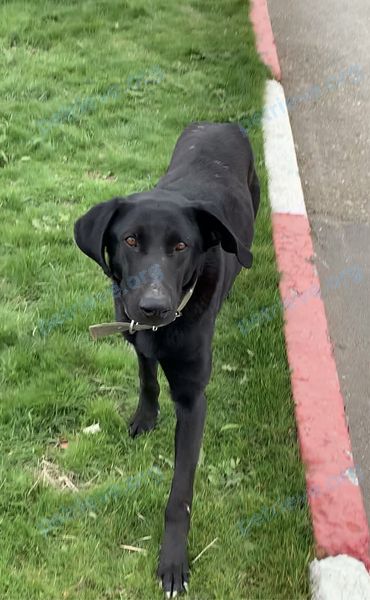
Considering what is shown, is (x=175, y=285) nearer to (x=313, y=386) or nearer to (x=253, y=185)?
(x=313, y=386)

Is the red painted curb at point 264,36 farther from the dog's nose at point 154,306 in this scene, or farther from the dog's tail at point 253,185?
the dog's nose at point 154,306

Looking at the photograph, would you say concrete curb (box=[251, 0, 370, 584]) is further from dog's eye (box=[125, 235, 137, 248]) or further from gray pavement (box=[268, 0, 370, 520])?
dog's eye (box=[125, 235, 137, 248])

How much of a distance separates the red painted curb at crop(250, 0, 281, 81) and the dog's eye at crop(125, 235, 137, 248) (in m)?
4.82

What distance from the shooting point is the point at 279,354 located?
154 inches

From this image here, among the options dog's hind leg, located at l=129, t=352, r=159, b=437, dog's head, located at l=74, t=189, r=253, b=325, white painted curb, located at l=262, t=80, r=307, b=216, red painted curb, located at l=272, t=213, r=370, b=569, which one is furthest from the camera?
white painted curb, located at l=262, t=80, r=307, b=216

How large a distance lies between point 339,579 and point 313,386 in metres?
1.14

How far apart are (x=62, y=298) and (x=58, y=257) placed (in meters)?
0.40

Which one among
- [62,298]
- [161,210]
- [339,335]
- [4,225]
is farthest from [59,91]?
[161,210]

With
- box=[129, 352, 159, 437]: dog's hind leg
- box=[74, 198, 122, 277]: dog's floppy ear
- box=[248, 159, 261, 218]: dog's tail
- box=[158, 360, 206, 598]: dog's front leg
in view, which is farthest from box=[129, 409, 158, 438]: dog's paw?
box=[248, 159, 261, 218]: dog's tail

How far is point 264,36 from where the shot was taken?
7.66 meters

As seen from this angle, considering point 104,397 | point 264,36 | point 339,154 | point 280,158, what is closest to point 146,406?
point 104,397

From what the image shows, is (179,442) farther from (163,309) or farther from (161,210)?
(161,210)

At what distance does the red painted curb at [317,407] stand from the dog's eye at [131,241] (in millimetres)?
1310

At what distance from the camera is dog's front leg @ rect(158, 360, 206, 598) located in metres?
2.76
